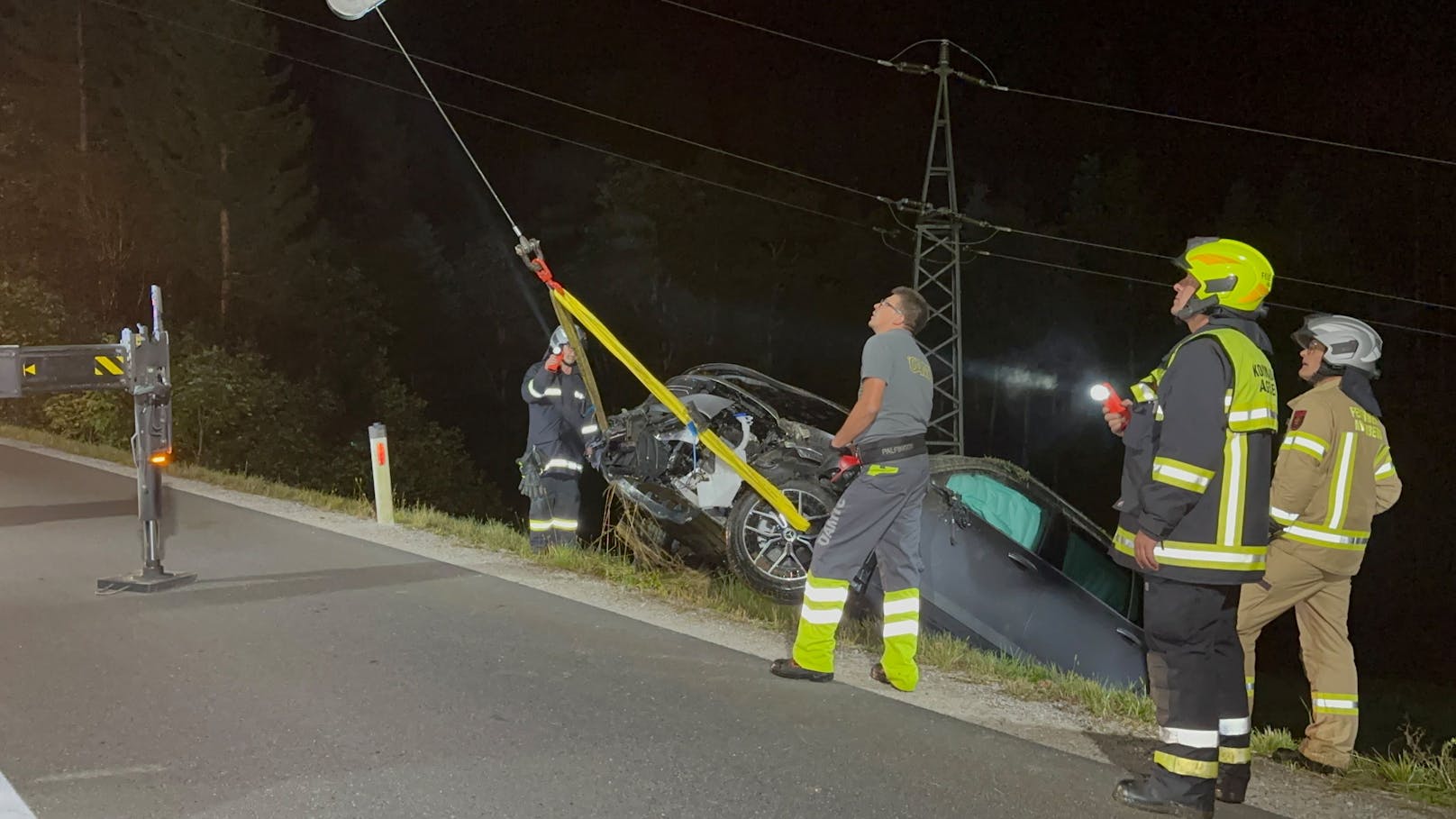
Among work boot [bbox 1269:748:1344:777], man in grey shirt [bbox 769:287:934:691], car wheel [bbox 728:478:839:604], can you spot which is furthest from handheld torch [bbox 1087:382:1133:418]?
car wheel [bbox 728:478:839:604]

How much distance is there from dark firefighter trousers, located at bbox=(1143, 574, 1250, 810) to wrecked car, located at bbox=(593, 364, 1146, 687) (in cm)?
234

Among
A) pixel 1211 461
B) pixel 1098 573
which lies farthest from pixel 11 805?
pixel 1098 573

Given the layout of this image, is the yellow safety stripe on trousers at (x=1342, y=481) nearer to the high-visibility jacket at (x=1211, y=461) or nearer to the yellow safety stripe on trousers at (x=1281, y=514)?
the yellow safety stripe on trousers at (x=1281, y=514)

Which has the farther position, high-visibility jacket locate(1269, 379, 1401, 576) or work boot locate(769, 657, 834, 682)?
work boot locate(769, 657, 834, 682)

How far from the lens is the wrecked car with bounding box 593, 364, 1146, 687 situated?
6.94 meters

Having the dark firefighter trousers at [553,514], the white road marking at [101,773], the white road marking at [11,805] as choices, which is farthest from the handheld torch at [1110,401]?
the dark firefighter trousers at [553,514]

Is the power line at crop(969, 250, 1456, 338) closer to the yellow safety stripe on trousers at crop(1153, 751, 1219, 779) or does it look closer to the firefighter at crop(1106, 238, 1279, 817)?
the firefighter at crop(1106, 238, 1279, 817)

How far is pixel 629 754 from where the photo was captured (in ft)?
14.7

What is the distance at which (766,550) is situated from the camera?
7.80 meters

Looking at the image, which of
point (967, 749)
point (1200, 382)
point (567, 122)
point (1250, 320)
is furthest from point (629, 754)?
point (567, 122)

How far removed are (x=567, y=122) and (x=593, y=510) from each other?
25.8 m

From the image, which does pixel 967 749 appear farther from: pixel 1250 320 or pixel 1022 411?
pixel 1022 411

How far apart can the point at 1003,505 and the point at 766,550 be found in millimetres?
1649

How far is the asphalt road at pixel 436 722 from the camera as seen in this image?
407cm
